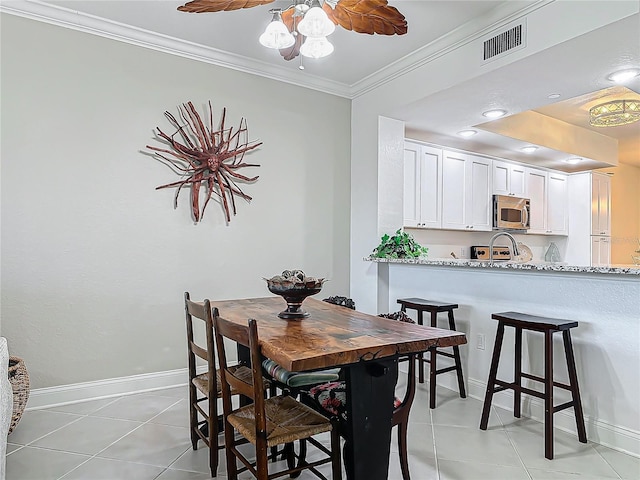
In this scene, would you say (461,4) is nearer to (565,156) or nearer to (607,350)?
(607,350)

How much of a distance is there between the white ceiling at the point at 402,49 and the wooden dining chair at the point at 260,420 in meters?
2.41

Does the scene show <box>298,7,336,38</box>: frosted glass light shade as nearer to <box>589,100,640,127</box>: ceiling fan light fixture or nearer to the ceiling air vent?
the ceiling air vent

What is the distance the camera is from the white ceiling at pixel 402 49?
289 cm

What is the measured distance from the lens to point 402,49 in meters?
3.66

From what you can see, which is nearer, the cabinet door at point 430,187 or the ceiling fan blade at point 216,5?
the ceiling fan blade at point 216,5

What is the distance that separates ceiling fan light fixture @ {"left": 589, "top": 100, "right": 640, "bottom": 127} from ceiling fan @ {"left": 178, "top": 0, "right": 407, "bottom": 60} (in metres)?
3.20

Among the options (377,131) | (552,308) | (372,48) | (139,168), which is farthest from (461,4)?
(139,168)

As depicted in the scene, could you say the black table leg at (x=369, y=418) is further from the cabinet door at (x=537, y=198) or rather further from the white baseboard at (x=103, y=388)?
the cabinet door at (x=537, y=198)

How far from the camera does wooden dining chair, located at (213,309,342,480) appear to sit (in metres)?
1.66

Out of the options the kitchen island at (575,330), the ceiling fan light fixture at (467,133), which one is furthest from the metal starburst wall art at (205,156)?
the ceiling fan light fixture at (467,133)

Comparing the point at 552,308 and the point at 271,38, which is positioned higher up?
the point at 271,38

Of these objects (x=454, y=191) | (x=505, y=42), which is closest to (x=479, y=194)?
(x=454, y=191)

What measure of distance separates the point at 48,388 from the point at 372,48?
3623 millimetres

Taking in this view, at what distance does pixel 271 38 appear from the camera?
7.66ft
